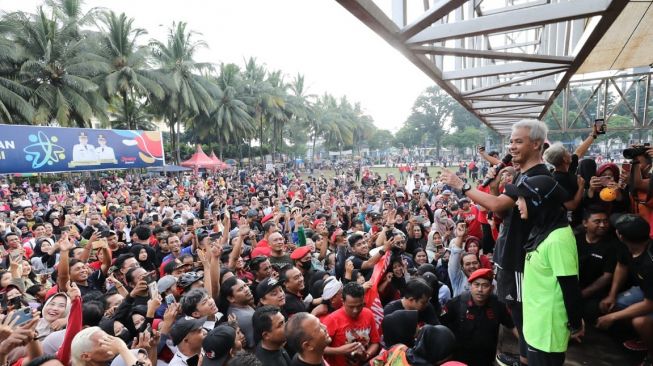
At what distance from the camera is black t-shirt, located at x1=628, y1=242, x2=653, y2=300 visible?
2561 mm

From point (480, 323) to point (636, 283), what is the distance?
3.85 ft

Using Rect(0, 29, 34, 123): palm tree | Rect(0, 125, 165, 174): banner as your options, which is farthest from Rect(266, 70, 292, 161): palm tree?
Rect(0, 29, 34, 123): palm tree

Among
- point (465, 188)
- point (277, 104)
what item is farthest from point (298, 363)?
point (277, 104)

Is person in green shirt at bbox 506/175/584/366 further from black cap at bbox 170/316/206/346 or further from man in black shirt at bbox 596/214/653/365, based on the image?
black cap at bbox 170/316/206/346

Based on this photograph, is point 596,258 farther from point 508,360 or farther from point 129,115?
point 129,115

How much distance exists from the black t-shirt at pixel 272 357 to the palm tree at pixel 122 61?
87.9 ft

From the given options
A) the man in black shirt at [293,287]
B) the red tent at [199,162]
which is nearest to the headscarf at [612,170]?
the man in black shirt at [293,287]

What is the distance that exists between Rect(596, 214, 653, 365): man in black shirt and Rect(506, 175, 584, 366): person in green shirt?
0.98 metres

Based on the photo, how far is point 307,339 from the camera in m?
2.45

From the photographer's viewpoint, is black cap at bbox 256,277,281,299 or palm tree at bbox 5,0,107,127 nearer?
black cap at bbox 256,277,281,299

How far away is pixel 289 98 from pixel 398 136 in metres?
32.7

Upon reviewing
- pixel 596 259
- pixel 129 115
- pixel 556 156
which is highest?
pixel 129 115

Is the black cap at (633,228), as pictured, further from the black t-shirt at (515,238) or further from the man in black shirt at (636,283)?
the black t-shirt at (515,238)

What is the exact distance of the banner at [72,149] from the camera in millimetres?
16078
